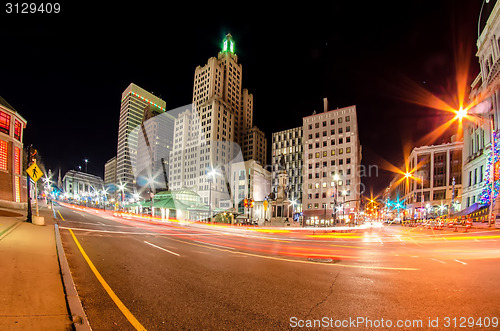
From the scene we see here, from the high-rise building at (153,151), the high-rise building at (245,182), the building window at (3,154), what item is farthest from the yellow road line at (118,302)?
the high-rise building at (153,151)

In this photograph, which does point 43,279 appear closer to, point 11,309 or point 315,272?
point 11,309

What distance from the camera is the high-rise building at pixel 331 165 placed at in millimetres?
65125

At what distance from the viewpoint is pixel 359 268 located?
8.16 metres

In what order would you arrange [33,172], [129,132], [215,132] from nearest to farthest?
[33,172] → [215,132] → [129,132]

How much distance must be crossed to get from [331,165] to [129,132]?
5635 inches

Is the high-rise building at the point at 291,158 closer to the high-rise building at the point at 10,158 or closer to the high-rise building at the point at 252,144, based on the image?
the high-rise building at the point at 252,144

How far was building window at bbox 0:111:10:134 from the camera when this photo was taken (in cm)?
3147

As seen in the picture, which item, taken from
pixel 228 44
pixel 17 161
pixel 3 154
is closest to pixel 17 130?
pixel 17 161

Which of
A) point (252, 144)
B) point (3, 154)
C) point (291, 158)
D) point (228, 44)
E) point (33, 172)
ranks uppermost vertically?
point (228, 44)

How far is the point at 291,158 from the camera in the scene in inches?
3541

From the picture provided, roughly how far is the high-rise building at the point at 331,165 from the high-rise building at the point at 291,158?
13900 millimetres

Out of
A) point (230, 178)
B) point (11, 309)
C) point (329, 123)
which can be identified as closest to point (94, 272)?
point (11, 309)

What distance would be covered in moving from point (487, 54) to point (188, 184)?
296ft

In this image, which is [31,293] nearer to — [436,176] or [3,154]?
[3,154]
